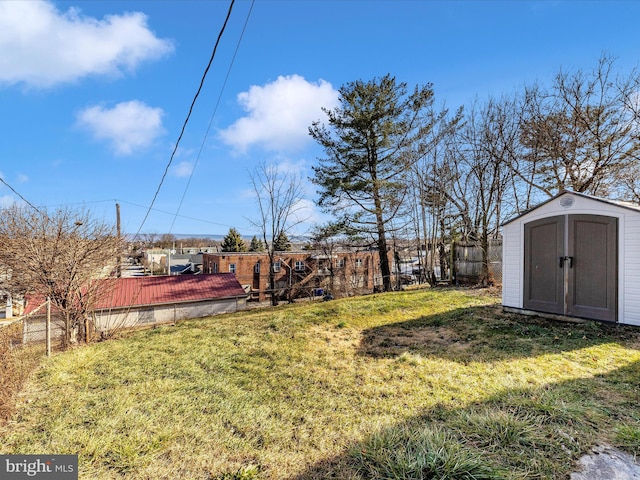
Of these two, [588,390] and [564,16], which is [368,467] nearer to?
[588,390]

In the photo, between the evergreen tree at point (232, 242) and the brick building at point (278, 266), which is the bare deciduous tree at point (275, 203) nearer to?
the brick building at point (278, 266)

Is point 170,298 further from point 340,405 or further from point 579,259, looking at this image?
point 579,259

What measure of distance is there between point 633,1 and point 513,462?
30.7ft

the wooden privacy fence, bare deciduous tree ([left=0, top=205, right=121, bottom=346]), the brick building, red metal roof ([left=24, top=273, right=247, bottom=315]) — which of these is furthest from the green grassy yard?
the brick building

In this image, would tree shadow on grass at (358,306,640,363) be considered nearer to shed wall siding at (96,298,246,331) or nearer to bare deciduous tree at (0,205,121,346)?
bare deciduous tree at (0,205,121,346)

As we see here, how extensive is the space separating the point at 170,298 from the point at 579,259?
1467 cm

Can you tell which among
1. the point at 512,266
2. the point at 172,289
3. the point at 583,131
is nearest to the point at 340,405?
the point at 512,266

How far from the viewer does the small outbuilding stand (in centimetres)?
480

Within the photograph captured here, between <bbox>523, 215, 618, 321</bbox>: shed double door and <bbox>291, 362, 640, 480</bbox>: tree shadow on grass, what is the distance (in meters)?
3.19

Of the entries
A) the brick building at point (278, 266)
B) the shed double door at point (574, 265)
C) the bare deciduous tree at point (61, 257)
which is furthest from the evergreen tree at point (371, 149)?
the brick building at point (278, 266)

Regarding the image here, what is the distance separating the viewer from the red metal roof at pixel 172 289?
12695 millimetres

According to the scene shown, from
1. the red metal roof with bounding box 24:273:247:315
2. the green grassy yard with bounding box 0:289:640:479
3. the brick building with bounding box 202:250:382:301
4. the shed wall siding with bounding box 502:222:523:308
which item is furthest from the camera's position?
the brick building with bounding box 202:250:382:301

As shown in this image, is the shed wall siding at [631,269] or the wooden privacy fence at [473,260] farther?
the wooden privacy fence at [473,260]

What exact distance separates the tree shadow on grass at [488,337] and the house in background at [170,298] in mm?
11007
